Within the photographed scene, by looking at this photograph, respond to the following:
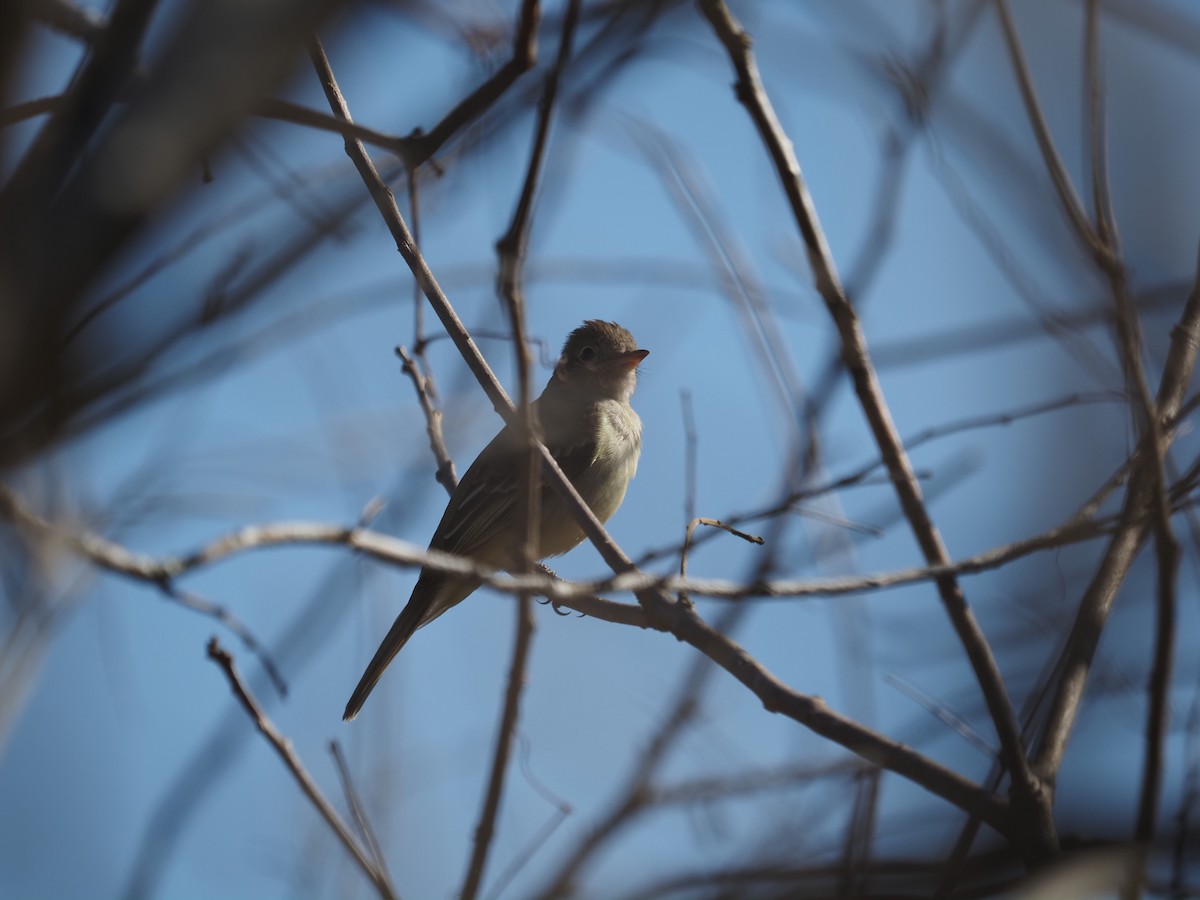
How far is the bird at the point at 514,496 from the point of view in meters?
6.25

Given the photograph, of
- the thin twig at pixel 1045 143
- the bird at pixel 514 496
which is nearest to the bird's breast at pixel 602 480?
the bird at pixel 514 496

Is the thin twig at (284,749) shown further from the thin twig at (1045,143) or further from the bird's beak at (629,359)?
the bird's beak at (629,359)

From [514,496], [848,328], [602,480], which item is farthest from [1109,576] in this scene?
[514,496]

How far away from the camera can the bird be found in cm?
625

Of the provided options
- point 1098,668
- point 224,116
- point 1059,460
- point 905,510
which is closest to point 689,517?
point 905,510

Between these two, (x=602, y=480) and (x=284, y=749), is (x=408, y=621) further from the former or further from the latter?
(x=284, y=749)

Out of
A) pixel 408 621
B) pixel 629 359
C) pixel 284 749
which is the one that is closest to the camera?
pixel 284 749

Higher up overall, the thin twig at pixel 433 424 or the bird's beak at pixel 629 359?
the bird's beak at pixel 629 359

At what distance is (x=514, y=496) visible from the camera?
6.75 metres

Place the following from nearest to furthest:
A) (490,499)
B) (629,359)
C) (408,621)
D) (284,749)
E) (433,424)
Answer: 1. (284,749)
2. (433,424)
3. (408,621)
4. (490,499)
5. (629,359)

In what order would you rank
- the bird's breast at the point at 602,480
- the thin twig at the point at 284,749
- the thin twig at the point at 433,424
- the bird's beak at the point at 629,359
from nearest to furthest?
the thin twig at the point at 284,749 → the thin twig at the point at 433,424 → the bird's breast at the point at 602,480 → the bird's beak at the point at 629,359

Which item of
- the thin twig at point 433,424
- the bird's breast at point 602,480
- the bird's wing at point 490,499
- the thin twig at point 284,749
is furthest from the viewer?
the bird's wing at point 490,499

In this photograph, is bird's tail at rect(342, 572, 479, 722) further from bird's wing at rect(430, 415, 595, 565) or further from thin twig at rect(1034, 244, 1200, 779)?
thin twig at rect(1034, 244, 1200, 779)

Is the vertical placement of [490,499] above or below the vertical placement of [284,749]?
Result: above
